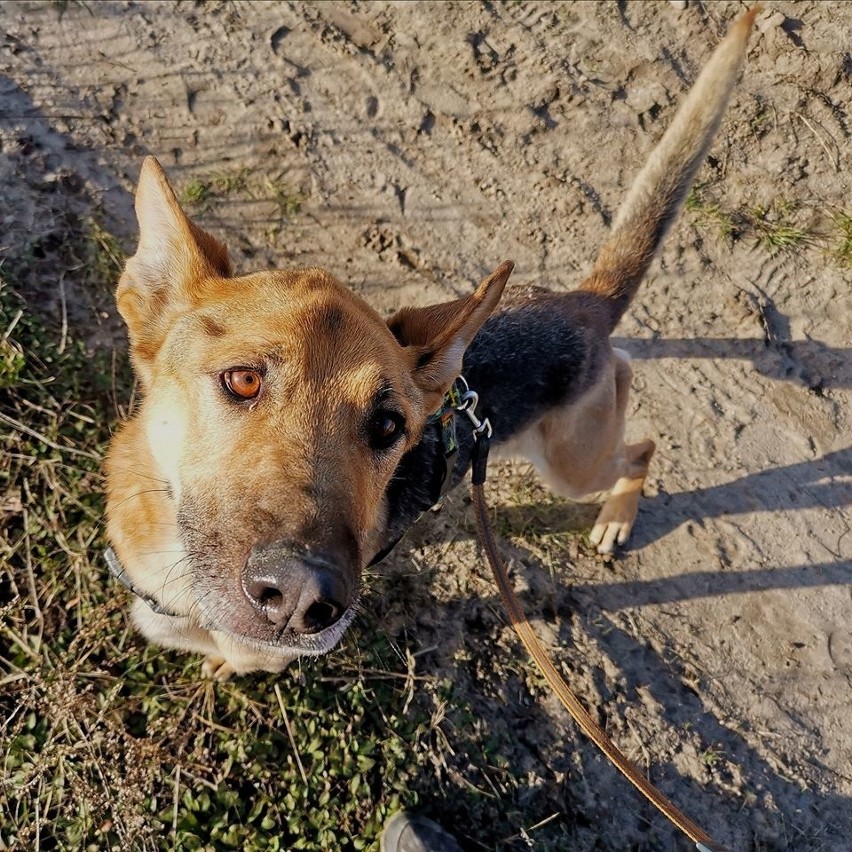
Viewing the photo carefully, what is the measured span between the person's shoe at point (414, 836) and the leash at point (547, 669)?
1056mm

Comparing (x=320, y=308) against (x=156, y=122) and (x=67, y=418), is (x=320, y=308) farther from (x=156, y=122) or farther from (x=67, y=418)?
(x=156, y=122)

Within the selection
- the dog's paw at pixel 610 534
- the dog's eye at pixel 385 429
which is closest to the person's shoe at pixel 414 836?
the dog's paw at pixel 610 534

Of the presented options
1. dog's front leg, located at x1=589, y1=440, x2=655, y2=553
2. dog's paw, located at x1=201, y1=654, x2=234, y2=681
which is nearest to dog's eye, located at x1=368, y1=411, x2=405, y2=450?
dog's paw, located at x1=201, y1=654, x2=234, y2=681

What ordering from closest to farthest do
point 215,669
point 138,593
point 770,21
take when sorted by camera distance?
1. point 138,593
2. point 215,669
3. point 770,21

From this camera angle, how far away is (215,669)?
4.05 meters

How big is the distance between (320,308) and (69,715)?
2.93 meters

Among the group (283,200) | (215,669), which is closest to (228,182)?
(283,200)

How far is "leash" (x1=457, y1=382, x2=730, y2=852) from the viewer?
9.89 feet

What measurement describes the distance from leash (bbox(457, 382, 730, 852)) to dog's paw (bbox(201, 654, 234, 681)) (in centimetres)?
177

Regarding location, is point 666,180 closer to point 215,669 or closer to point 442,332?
point 442,332

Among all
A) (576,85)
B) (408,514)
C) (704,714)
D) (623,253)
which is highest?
(576,85)

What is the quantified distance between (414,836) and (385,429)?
241cm

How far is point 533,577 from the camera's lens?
15.6 feet

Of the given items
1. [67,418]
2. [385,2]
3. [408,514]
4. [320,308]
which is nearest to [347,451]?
[320,308]
